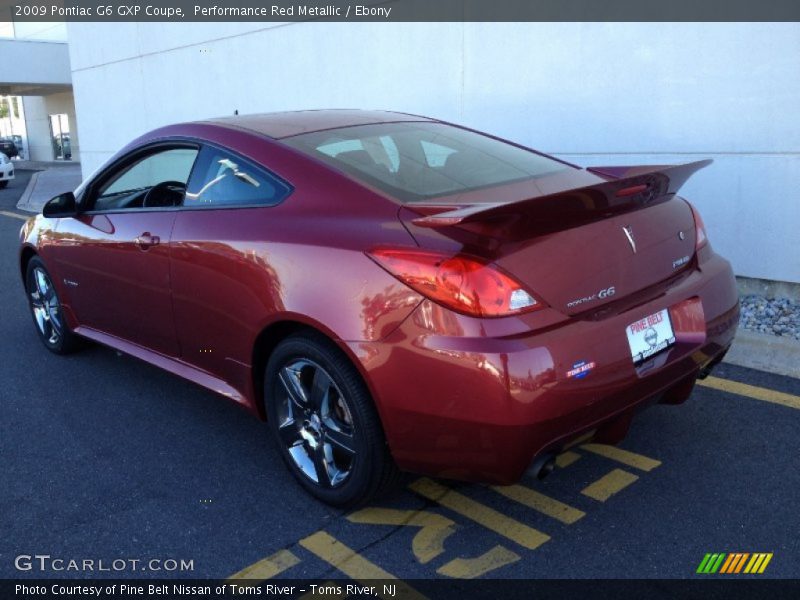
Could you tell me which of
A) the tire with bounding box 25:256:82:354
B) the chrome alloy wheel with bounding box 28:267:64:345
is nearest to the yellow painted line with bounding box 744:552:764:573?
the tire with bounding box 25:256:82:354

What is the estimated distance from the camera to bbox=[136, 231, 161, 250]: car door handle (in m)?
3.66

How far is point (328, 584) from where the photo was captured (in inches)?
102

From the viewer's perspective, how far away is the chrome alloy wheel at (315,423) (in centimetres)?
291

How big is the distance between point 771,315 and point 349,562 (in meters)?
3.86

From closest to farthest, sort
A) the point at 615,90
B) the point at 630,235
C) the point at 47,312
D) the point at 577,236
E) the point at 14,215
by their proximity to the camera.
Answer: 1. the point at 577,236
2. the point at 630,235
3. the point at 47,312
4. the point at 615,90
5. the point at 14,215

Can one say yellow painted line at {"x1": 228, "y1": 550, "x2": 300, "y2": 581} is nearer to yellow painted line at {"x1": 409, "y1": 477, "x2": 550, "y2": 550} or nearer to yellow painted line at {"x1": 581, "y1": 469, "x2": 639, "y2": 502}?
yellow painted line at {"x1": 409, "y1": 477, "x2": 550, "y2": 550}

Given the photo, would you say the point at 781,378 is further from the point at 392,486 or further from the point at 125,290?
the point at 125,290

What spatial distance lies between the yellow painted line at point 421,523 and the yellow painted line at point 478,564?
0.09 m

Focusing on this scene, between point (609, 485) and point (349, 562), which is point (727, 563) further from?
point (349, 562)

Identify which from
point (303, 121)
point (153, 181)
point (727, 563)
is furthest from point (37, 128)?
point (727, 563)

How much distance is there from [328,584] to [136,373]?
2665mm

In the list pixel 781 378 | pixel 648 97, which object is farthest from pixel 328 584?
pixel 648 97
